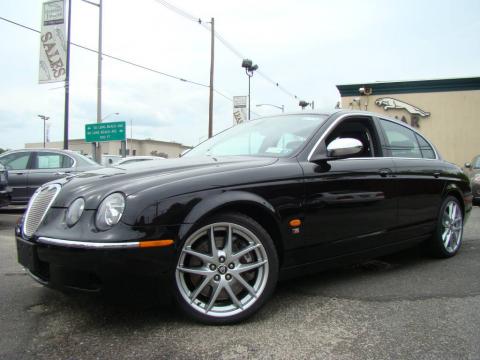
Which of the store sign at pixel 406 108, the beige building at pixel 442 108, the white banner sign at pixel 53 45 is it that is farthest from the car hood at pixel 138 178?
the store sign at pixel 406 108

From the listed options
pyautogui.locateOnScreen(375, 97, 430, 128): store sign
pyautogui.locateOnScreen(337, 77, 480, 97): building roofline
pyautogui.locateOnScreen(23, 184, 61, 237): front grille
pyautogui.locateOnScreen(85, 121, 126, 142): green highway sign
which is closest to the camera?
pyautogui.locateOnScreen(23, 184, 61, 237): front grille

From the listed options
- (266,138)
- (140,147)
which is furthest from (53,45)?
(140,147)

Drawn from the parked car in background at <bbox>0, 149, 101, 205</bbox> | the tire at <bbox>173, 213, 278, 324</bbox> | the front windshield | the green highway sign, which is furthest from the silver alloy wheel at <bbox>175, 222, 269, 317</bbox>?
the green highway sign

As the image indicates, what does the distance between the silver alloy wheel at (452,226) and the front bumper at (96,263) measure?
3.35 metres

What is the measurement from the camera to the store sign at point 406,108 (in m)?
20.5

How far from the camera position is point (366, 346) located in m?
2.52

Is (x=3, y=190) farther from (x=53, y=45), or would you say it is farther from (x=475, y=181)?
(x=53, y=45)

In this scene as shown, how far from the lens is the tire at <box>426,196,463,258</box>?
4.65 metres

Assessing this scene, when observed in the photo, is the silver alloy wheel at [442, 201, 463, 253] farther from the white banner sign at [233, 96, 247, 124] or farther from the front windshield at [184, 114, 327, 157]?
the white banner sign at [233, 96, 247, 124]

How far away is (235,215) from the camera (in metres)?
2.83

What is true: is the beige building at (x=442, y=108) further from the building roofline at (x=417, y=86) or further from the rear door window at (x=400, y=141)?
the rear door window at (x=400, y=141)

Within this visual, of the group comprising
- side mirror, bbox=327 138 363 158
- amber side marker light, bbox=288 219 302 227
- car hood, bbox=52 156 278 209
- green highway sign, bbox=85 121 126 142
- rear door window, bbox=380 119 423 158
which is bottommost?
amber side marker light, bbox=288 219 302 227

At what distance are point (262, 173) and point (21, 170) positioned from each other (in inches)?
316

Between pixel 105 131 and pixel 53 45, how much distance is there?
20.0 ft
